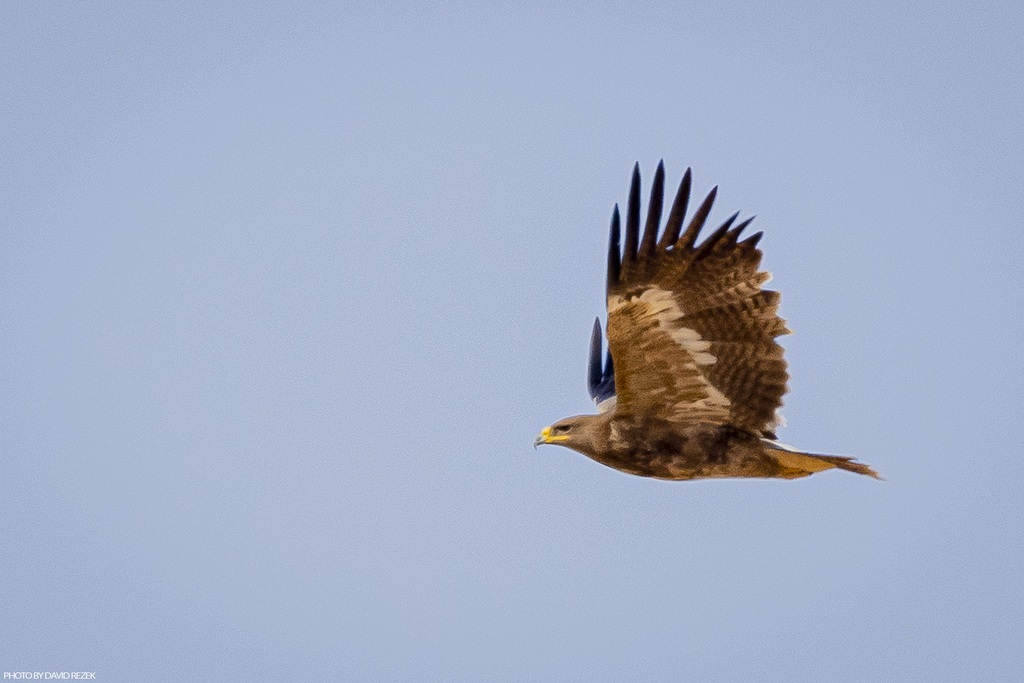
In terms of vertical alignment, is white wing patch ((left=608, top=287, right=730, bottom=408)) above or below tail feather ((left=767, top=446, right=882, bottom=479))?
above

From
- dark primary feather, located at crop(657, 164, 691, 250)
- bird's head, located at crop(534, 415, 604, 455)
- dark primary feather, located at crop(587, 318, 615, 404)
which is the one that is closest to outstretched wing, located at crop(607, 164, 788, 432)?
dark primary feather, located at crop(657, 164, 691, 250)

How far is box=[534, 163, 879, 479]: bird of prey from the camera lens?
12508 millimetres

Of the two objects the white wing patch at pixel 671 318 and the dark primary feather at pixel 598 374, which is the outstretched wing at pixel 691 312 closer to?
the white wing patch at pixel 671 318

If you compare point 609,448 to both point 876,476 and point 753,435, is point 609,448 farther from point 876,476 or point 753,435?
point 876,476

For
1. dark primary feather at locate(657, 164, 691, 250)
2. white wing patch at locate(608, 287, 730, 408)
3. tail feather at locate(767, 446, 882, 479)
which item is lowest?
tail feather at locate(767, 446, 882, 479)

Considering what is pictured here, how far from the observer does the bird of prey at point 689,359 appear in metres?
12.5

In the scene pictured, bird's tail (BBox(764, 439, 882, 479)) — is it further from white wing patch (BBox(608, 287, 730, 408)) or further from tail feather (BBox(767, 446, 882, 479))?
white wing patch (BBox(608, 287, 730, 408))

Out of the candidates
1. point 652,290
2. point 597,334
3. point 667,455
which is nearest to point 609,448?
point 667,455

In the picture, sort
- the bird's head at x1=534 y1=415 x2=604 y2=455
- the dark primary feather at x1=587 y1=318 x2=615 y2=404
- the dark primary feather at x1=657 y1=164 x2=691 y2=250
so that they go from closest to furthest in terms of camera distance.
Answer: the dark primary feather at x1=657 y1=164 x2=691 y2=250 → the bird's head at x1=534 y1=415 x2=604 y2=455 → the dark primary feather at x1=587 y1=318 x2=615 y2=404

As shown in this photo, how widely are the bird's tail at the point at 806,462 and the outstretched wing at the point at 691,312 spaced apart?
0.24 meters

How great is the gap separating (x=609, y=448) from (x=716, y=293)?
1563mm

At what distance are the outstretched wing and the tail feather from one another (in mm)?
270

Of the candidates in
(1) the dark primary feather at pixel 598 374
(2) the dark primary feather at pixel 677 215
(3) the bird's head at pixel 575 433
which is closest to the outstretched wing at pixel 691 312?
(2) the dark primary feather at pixel 677 215

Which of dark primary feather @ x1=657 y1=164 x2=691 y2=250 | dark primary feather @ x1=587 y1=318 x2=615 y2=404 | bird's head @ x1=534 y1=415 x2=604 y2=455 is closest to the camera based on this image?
dark primary feather @ x1=657 y1=164 x2=691 y2=250
